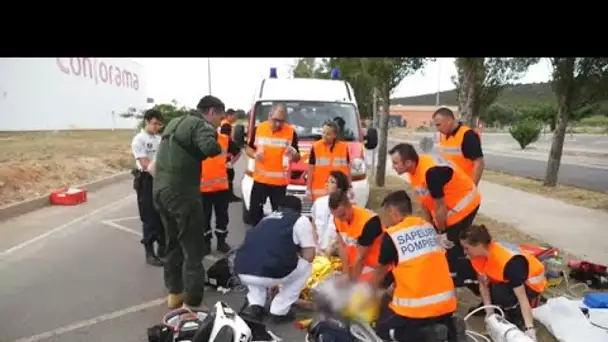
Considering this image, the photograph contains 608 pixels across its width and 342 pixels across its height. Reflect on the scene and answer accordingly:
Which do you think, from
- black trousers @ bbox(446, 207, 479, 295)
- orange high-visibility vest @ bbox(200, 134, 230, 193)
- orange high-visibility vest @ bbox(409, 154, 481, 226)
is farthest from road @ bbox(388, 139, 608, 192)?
orange high-visibility vest @ bbox(200, 134, 230, 193)

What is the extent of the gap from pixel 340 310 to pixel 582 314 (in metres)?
1.87

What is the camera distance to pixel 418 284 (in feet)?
12.0

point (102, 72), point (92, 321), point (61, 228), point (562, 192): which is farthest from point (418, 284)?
point (102, 72)

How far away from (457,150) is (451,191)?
0.89 metres

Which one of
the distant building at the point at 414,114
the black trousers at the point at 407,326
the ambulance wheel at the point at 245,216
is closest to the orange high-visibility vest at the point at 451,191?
the black trousers at the point at 407,326

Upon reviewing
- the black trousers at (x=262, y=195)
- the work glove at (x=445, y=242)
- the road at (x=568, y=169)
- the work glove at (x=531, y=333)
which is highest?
the work glove at (x=445, y=242)

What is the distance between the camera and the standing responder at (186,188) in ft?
15.2

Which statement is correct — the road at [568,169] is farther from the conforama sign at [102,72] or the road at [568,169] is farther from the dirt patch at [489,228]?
the conforama sign at [102,72]

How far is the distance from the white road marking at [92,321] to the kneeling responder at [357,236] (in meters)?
1.88

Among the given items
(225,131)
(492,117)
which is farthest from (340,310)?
(492,117)

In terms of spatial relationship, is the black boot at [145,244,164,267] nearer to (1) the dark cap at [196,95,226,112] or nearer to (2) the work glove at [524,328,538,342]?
(1) the dark cap at [196,95,226,112]

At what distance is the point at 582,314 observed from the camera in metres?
4.19

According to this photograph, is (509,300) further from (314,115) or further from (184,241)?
(314,115)
